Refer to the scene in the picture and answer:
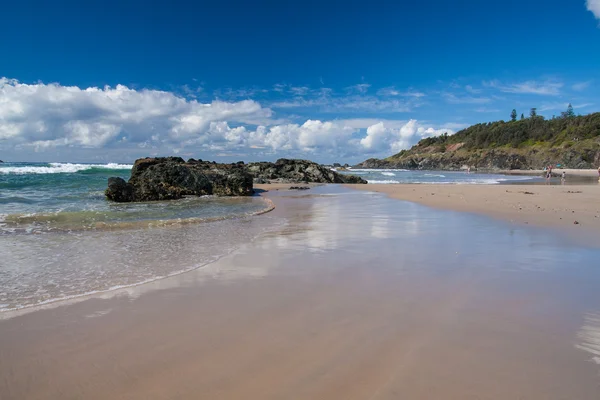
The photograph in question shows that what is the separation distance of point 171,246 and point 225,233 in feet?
5.81

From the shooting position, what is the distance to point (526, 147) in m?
105

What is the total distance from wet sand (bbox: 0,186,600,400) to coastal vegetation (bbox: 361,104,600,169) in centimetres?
9383

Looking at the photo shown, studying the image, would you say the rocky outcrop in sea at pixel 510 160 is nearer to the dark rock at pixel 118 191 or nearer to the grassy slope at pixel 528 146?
the grassy slope at pixel 528 146

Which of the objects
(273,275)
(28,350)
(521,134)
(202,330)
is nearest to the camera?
(28,350)

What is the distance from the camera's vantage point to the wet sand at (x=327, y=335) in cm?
256

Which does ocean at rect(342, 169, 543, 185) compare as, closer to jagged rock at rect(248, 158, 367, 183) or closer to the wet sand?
jagged rock at rect(248, 158, 367, 183)

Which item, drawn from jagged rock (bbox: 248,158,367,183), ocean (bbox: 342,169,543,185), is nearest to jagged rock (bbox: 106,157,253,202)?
jagged rock (bbox: 248,158,367,183)

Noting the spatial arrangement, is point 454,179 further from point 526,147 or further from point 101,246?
point 526,147

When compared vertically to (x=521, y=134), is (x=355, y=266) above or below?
below

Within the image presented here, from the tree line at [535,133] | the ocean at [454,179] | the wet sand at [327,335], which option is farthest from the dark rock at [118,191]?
the tree line at [535,133]

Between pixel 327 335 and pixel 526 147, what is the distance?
12295 cm

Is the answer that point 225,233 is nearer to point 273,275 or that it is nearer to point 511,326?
point 273,275

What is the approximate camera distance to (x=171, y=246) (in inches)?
294

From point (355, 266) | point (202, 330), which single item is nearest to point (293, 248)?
point (355, 266)
